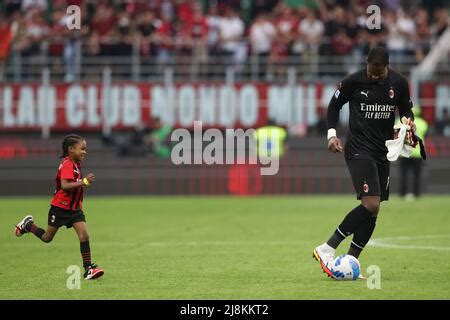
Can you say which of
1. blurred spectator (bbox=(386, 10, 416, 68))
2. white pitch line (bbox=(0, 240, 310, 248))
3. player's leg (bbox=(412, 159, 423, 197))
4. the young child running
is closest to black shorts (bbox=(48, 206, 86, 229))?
the young child running

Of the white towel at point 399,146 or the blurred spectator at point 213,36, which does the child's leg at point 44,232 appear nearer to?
the white towel at point 399,146

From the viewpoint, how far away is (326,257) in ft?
40.6

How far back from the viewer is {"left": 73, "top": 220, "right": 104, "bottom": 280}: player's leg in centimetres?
1234

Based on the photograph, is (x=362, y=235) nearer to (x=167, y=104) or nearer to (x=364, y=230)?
(x=364, y=230)

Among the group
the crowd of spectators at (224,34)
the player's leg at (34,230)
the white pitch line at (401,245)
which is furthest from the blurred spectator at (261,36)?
the player's leg at (34,230)

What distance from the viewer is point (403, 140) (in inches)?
485

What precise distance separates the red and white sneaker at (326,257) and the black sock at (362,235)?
30cm

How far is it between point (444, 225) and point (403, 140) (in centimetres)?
831

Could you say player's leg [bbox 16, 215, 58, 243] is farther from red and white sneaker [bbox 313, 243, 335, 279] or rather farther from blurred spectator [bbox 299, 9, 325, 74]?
blurred spectator [bbox 299, 9, 325, 74]

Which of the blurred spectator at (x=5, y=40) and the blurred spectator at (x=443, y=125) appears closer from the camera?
the blurred spectator at (x=443, y=125)

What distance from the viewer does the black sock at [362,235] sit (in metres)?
12.5

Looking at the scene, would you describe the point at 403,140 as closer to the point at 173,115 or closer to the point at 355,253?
the point at 355,253

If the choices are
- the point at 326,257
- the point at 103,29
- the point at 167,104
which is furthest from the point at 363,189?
the point at 103,29
